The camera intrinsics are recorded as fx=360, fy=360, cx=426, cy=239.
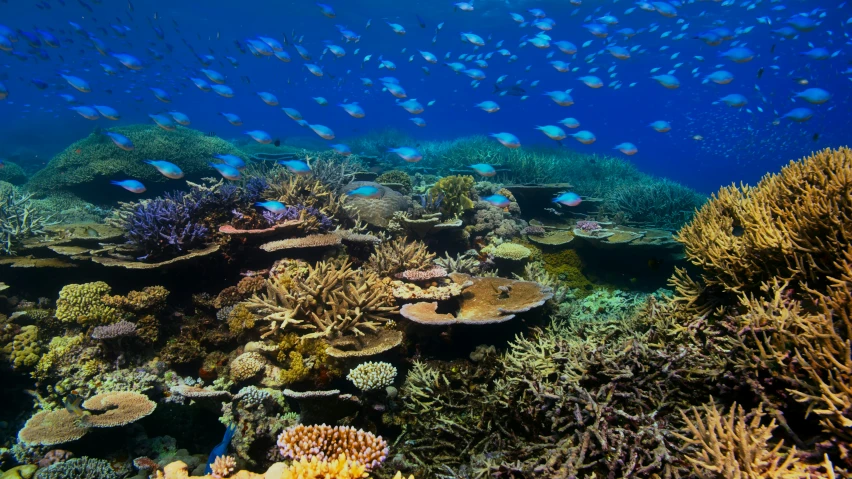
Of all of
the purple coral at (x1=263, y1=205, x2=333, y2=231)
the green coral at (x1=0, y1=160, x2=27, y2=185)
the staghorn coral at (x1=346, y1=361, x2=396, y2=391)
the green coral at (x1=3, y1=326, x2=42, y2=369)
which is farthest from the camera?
the green coral at (x1=0, y1=160, x2=27, y2=185)

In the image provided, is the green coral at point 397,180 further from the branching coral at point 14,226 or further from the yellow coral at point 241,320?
the branching coral at point 14,226

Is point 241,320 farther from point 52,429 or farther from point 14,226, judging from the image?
point 14,226

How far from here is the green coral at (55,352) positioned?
15.5 ft

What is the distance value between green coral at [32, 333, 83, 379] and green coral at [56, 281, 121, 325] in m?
0.25

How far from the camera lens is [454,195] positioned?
812cm

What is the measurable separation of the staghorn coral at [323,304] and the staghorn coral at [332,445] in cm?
133

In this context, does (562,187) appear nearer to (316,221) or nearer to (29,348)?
(316,221)

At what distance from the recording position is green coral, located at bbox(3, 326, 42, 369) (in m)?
4.78

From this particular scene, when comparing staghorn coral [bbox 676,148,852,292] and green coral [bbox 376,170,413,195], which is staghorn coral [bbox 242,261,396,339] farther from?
green coral [bbox 376,170,413,195]

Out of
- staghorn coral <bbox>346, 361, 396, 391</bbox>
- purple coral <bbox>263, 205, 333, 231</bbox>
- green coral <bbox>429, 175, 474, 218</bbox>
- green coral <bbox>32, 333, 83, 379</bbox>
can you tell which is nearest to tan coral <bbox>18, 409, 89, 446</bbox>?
green coral <bbox>32, 333, 83, 379</bbox>

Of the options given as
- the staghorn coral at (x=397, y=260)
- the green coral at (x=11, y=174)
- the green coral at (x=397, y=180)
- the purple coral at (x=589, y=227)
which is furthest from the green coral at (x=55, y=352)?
the green coral at (x=11, y=174)

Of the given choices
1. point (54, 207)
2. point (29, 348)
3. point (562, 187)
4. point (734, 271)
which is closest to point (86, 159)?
point (54, 207)

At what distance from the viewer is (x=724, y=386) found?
278 cm

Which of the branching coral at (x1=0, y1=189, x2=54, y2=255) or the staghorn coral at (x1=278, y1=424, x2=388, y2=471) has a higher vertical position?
the branching coral at (x1=0, y1=189, x2=54, y2=255)
